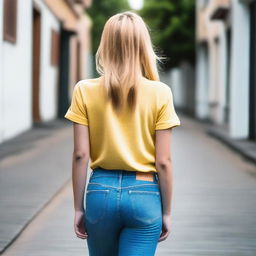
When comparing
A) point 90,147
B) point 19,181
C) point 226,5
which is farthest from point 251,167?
point 226,5

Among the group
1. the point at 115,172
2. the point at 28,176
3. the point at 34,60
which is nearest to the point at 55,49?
the point at 34,60

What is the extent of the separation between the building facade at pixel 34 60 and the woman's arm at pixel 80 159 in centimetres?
1156

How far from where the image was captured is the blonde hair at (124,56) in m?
2.73

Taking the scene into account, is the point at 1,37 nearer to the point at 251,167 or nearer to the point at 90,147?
the point at 251,167

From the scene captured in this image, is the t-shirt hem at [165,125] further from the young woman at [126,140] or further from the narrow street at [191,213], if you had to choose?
the narrow street at [191,213]

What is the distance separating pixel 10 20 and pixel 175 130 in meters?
6.60

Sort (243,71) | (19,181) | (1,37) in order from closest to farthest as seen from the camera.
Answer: (19,181) < (1,37) < (243,71)

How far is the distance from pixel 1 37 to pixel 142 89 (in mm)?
12062

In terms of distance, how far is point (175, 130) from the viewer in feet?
66.7

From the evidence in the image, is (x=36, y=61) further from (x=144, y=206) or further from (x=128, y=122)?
(x=144, y=206)

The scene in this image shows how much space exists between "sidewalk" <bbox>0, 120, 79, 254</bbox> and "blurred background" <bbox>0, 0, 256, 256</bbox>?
15 mm

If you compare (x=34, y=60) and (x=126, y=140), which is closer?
(x=126, y=140)

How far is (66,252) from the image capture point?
16.8 feet

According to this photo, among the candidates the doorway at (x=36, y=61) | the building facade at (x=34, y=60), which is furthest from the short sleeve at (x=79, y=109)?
the doorway at (x=36, y=61)
